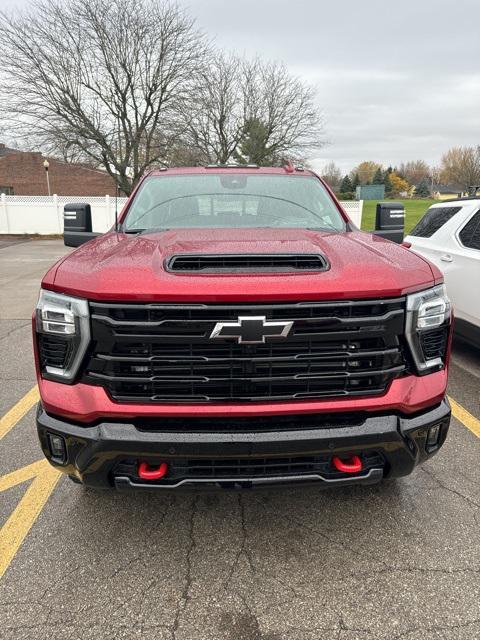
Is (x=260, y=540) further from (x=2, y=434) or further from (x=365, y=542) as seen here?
(x=2, y=434)

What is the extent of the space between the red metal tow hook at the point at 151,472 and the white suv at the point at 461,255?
3739mm

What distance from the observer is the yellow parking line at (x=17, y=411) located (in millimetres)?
3658

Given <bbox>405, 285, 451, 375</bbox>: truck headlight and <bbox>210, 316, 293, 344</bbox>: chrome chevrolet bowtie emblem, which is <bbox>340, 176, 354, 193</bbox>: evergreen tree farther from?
<bbox>210, 316, 293, 344</bbox>: chrome chevrolet bowtie emblem

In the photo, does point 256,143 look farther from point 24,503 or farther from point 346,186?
point 346,186

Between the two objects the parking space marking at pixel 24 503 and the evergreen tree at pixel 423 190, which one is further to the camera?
the evergreen tree at pixel 423 190

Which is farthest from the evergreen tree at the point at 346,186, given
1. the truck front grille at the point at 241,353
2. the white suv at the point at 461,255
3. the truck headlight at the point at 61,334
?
the truck headlight at the point at 61,334

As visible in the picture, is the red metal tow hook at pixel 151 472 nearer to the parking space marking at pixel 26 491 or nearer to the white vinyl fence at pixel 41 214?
the parking space marking at pixel 26 491

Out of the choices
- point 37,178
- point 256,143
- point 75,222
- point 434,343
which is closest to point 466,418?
point 434,343

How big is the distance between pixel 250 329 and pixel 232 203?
166 centimetres

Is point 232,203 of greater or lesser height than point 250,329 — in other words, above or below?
above

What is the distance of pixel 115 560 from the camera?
2.32m

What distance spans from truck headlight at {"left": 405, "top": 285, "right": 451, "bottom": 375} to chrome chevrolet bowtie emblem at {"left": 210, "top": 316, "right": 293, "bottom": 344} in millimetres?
578

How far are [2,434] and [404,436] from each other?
116 inches

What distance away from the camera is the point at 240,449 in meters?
1.98
